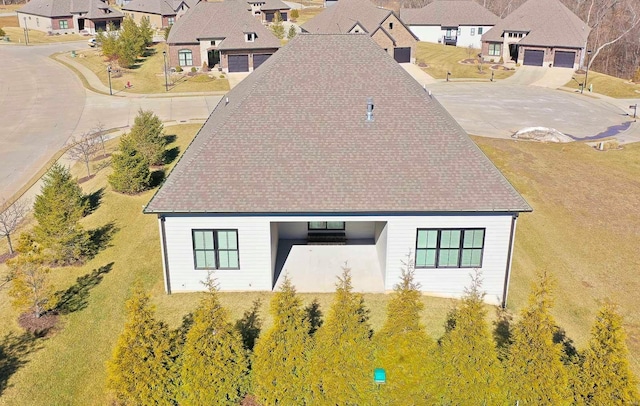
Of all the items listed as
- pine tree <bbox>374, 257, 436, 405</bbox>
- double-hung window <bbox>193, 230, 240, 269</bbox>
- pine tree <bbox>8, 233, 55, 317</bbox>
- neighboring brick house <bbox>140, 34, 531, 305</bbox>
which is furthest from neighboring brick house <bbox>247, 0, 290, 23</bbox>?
pine tree <bbox>374, 257, 436, 405</bbox>

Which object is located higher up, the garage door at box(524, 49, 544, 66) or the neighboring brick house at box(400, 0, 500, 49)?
the neighboring brick house at box(400, 0, 500, 49)

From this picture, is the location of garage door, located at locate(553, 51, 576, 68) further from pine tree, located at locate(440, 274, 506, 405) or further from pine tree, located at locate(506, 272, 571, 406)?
pine tree, located at locate(440, 274, 506, 405)

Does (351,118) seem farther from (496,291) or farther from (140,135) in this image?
(140,135)

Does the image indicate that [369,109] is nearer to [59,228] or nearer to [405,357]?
[405,357]

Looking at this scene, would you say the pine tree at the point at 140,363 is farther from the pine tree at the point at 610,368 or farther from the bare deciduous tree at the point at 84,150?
the bare deciduous tree at the point at 84,150

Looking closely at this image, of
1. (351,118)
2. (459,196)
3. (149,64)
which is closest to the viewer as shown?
(459,196)

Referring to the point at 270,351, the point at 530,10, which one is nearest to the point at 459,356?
the point at 270,351

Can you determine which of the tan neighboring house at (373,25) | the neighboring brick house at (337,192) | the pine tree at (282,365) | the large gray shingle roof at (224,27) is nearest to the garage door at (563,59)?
the tan neighboring house at (373,25)
